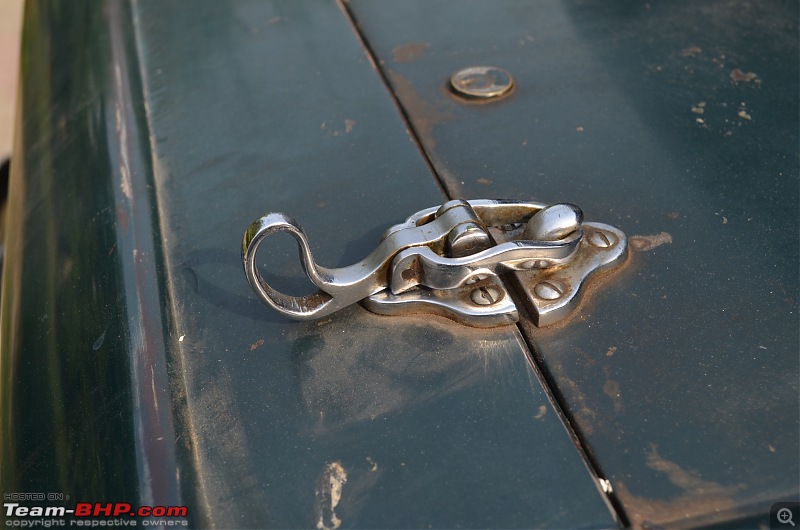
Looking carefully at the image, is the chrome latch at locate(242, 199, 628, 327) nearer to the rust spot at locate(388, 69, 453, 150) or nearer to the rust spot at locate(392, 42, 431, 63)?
the rust spot at locate(388, 69, 453, 150)

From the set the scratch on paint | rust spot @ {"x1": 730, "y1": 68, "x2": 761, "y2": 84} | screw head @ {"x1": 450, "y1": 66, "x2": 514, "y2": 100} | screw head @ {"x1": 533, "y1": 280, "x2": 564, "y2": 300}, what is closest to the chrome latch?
screw head @ {"x1": 533, "y1": 280, "x2": 564, "y2": 300}

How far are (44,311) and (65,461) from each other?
30 centimetres

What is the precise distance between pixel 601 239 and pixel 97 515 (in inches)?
25.8

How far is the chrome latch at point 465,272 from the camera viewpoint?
0.85 m

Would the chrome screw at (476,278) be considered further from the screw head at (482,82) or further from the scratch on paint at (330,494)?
the screw head at (482,82)

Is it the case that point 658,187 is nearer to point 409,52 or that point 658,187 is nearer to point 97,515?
point 409,52

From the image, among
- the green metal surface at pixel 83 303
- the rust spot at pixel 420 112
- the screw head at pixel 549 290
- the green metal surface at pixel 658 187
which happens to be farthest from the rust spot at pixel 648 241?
the green metal surface at pixel 83 303

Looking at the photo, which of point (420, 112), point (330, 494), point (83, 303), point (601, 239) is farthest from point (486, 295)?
point (83, 303)

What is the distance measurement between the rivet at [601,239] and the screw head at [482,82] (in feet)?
1.18

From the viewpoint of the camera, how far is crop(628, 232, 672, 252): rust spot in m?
0.92

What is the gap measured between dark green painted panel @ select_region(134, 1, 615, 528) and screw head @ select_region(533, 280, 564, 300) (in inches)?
2.8

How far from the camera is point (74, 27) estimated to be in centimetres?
159

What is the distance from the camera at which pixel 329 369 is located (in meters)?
0.83

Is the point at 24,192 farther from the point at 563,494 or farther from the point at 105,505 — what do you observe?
the point at 563,494
